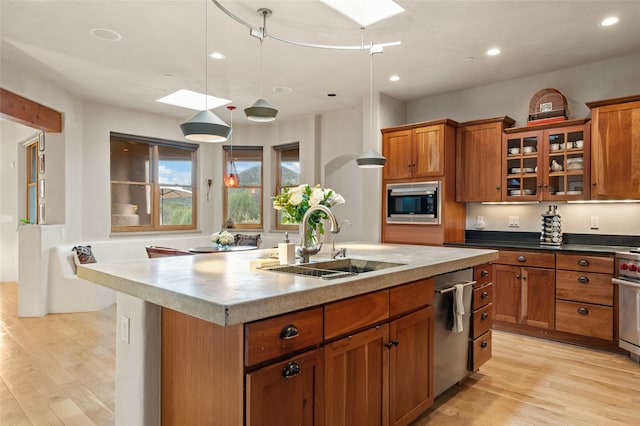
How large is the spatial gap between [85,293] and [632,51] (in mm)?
6713

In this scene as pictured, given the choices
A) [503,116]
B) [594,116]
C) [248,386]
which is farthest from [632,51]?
[248,386]

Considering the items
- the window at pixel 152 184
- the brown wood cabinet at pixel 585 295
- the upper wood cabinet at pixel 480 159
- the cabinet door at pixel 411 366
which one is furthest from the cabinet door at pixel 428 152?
the window at pixel 152 184

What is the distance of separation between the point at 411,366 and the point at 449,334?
0.51m

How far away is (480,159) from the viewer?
465 cm

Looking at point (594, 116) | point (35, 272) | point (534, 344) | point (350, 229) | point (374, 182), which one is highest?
point (594, 116)

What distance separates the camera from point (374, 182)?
5223mm

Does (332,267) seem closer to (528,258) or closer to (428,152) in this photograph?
(528,258)

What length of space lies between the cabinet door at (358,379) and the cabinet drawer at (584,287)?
8.84 feet

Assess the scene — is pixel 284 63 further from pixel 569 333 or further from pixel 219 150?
pixel 569 333

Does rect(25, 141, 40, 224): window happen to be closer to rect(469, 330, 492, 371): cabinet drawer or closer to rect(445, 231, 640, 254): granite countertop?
rect(445, 231, 640, 254): granite countertop

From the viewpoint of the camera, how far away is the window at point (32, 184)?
240 inches

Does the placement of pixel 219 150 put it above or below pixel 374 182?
above

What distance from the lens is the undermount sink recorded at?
211 cm

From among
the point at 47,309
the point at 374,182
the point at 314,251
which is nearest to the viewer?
the point at 314,251
